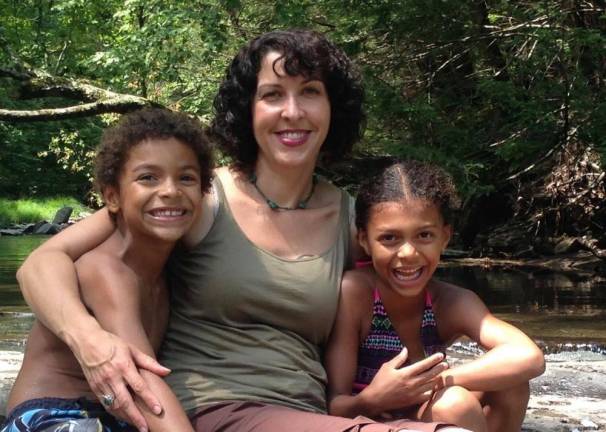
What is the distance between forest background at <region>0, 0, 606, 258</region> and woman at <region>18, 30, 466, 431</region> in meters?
5.31

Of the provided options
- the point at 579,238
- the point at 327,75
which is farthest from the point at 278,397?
the point at 579,238

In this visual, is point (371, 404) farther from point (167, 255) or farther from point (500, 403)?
point (167, 255)

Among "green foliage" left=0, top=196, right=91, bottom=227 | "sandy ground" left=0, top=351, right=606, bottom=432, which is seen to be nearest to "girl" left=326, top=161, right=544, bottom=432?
"sandy ground" left=0, top=351, right=606, bottom=432

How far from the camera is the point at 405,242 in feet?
8.54

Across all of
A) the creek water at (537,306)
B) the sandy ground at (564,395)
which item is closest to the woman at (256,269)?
the sandy ground at (564,395)

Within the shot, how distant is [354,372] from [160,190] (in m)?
0.72

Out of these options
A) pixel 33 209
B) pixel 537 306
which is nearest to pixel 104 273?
pixel 537 306

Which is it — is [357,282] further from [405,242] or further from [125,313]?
[125,313]

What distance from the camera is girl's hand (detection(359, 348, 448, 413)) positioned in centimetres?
234

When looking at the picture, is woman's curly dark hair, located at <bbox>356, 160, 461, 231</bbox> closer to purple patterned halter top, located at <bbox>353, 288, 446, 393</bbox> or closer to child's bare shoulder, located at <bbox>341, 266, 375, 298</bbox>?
child's bare shoulder, located at <bbox>341, 266, 375, 298</bbox>

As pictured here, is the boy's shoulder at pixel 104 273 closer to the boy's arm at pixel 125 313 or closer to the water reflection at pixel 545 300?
the boy's arm at pixel 125 313

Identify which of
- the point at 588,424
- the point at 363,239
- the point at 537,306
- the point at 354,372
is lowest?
the point at 537,306

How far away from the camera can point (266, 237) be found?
2.59m

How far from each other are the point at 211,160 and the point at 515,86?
7.44 meters
